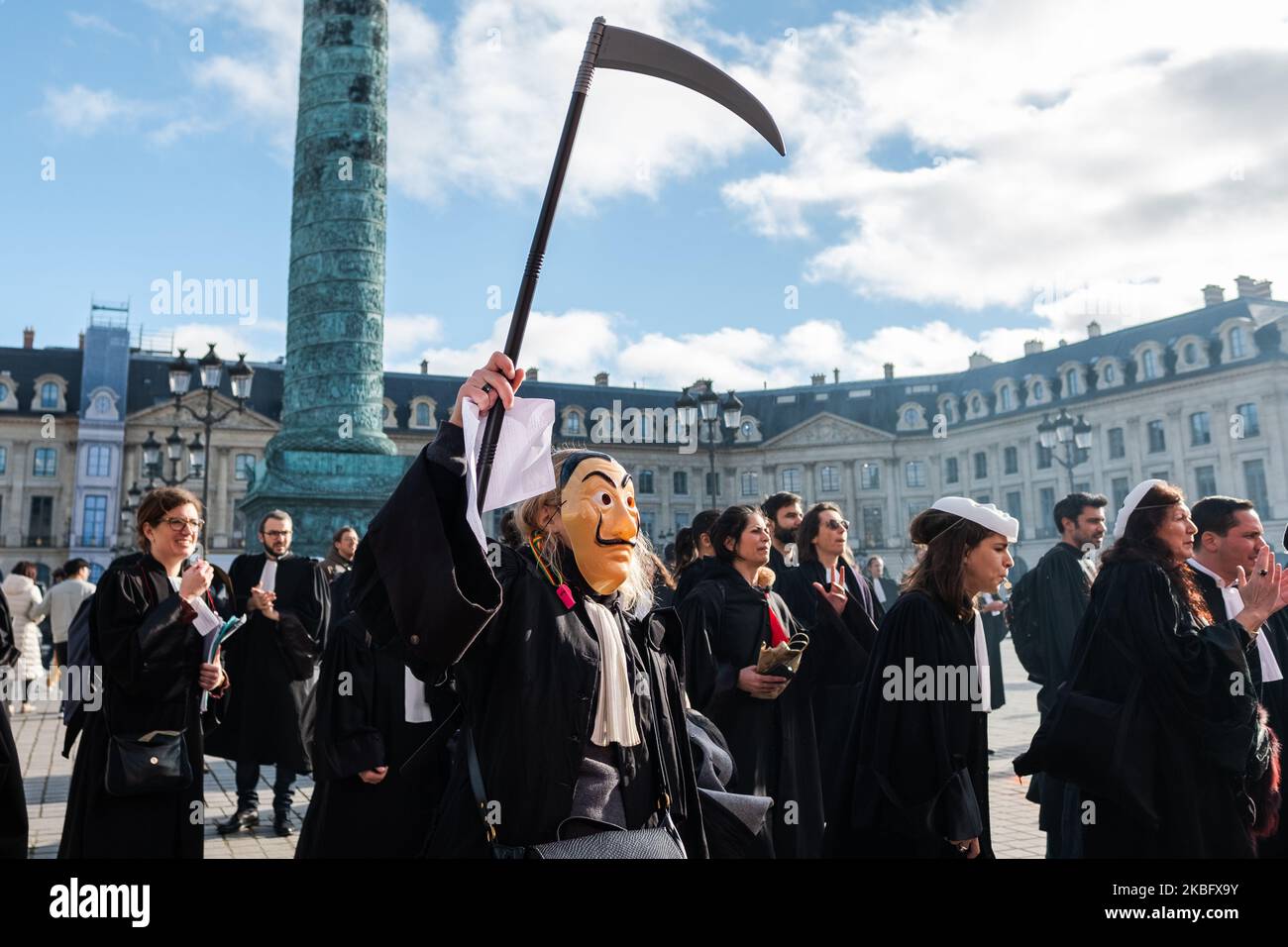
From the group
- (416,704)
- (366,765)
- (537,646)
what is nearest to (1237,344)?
(366,765)

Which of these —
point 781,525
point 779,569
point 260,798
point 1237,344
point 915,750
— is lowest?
point 260,798

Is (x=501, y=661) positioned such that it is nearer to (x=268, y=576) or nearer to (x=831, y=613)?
(x=831, y=613)

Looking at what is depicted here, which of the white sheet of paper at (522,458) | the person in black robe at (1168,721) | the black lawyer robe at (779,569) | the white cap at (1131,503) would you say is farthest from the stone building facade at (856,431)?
the white sheet of paper at (522,458)

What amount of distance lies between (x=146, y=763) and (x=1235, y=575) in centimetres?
441

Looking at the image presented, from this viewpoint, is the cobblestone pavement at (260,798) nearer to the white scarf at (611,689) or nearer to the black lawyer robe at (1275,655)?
the black lawyer robe at (1275,655)

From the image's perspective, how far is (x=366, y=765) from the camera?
14.7 ft

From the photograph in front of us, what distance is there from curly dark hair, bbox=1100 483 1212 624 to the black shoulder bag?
3.63 m

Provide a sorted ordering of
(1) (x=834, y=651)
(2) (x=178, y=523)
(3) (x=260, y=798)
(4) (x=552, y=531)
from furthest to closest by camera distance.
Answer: (3) (x=260, y=798) < (1) (x=834, y=651) < (2) (x=178, y=523) < (4) (x=552, y=531)

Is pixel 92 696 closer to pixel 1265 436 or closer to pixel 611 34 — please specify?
pixel 611 34

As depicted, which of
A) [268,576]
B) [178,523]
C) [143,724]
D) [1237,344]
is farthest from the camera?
[1237,344]

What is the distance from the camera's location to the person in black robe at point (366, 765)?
446 centimetres

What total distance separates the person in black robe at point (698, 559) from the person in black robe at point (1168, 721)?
2.19 metres

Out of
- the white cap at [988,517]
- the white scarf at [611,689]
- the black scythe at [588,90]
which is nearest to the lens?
the black scythe at [588,90]

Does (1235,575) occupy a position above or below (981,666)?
above
